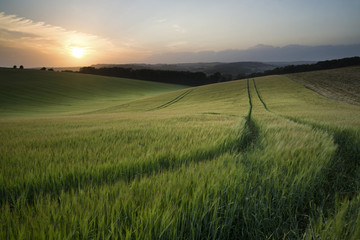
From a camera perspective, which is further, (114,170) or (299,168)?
(114,170)

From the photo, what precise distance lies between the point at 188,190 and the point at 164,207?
0.92 feet

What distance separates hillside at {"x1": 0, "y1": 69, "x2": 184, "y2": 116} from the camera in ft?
114

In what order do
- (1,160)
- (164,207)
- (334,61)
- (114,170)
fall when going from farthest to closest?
1. (334,61)
2. (1,160)
3. (114,170)
4. (164,207)

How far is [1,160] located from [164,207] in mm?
2646

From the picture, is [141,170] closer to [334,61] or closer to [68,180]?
[68,180]

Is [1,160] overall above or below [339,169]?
above

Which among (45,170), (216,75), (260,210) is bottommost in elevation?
(260,210)

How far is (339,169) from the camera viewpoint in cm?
239

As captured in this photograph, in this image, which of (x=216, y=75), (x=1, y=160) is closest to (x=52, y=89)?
(x=1, y=160)

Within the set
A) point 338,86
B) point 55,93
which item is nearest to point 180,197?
point 338,86

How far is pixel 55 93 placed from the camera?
47.1 metres

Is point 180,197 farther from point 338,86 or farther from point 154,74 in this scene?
point 154,74

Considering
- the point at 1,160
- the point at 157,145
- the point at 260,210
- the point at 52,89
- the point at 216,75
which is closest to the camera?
the point at 260,210

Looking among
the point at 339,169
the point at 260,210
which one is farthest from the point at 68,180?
the point at 339,169
